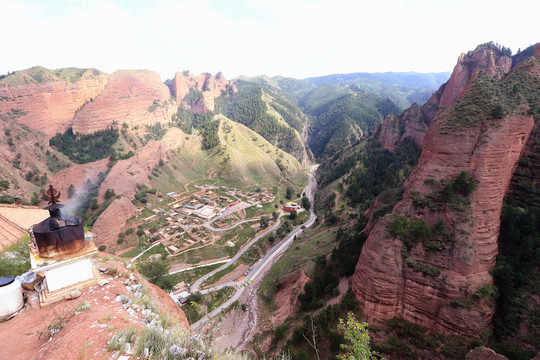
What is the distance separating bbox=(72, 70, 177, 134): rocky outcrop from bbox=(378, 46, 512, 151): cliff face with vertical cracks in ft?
454

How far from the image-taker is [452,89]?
75.8 meters

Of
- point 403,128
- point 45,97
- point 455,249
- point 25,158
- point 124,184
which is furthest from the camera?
point 45,97

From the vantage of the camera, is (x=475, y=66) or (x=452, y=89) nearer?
(x=452, y=89)

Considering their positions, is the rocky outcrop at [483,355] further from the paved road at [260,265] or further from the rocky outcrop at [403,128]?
the rocky outcrop at [403,128]

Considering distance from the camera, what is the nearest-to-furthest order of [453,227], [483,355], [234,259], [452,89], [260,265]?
[483,355]
[453,227]
[260,265]
[234,259]
[452,89]

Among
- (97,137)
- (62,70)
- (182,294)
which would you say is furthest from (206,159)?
(62,70)

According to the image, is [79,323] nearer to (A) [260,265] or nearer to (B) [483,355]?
(B) [483,355]

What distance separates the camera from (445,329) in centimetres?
2172

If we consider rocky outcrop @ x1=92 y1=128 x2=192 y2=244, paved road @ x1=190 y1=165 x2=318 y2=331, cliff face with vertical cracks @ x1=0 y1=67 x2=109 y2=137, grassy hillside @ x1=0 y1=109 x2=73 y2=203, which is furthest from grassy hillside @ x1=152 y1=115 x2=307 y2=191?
cliff face with vertical cracks @ x1=0 y1=67 x2=109 y2=137

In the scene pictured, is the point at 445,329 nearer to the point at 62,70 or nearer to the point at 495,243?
the point at 495,243

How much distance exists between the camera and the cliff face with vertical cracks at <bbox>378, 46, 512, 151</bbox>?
245 ft

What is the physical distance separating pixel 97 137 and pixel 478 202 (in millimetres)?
148049

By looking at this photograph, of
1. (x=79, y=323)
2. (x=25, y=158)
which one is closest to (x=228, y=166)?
(x=25, y=158)

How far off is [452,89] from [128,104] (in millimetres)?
157190
